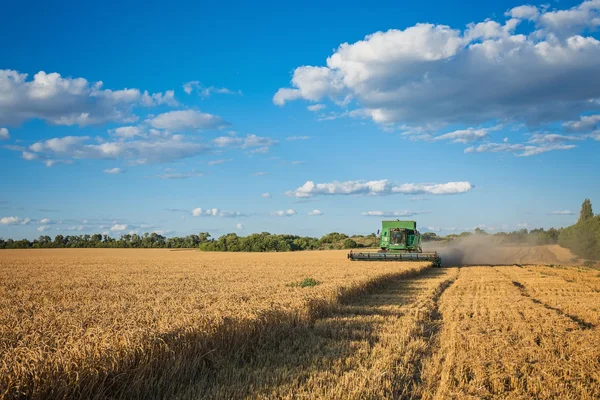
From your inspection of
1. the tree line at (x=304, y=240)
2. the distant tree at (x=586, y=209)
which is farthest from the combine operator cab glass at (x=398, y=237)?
the distant tree at (x=586, y=209)

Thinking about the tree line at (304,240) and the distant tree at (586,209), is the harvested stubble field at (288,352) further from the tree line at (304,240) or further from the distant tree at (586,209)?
the distant tree at (586,209)

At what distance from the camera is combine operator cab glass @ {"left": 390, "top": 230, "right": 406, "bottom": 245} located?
108 ft

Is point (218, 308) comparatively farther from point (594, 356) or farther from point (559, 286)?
point (559, 286)

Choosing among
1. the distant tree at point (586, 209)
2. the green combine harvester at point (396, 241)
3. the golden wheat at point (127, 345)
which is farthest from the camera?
the distant tree at point (586, 209)

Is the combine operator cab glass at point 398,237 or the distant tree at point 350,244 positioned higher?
the combine operator cab glass at point 398,237

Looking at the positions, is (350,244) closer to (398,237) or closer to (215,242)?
(215,242)

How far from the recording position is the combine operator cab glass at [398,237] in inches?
1300

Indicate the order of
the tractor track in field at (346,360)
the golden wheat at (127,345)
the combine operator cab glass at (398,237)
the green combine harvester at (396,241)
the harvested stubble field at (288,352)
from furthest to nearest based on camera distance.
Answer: the combine operator cab glass at (398,237), the green combine harvester at (396,241), the tractor track in field at (346,360), the harvested stubble field at (288,352), the golden wheat at (127,345)

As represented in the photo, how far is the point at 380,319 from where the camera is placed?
→ 33.6 ft

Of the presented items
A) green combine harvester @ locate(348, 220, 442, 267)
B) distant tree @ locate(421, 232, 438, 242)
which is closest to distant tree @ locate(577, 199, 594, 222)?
distant tree @ locate(421, 232, 438, 242)

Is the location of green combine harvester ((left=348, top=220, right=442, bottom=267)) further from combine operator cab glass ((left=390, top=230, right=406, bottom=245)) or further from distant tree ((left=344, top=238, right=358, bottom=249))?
distant tree ((left=344, top=238, right=358, bottom=249))

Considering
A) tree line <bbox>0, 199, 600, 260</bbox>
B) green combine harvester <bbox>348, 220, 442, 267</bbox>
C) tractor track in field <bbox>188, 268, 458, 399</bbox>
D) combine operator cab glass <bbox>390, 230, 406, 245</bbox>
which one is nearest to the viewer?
tractor track in field <bbox>188, 268, 458, 399</bbox>

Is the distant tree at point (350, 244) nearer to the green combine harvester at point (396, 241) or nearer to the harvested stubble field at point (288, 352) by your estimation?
the green combine harvester at point (396, 241)

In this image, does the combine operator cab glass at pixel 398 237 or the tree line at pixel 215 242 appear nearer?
the combine operator cab glass at pixel 398 237
